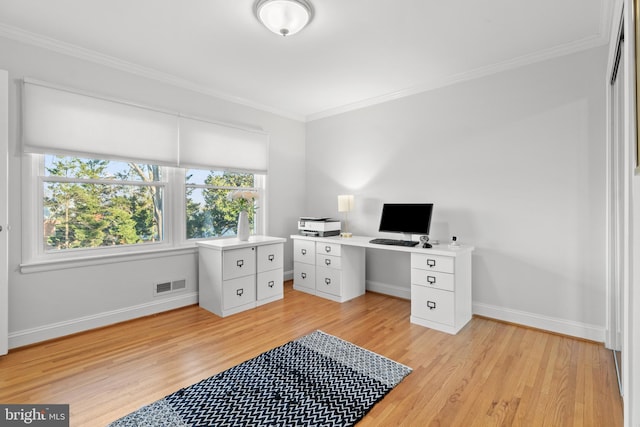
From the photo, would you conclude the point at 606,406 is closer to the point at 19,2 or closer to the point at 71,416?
the point at 71,416

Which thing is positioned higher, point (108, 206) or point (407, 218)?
point (108, 206)

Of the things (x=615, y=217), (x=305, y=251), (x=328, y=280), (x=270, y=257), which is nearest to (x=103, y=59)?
(x=270, y=257)

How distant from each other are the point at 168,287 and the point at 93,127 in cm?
174

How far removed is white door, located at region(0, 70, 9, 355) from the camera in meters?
2.38

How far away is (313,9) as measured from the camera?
2.25 metres

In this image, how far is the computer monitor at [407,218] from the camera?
3.39 m

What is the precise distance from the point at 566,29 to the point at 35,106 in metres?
4.32

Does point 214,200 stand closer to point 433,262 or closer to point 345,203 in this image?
point 345,203

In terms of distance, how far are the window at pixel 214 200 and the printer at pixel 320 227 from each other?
780mm

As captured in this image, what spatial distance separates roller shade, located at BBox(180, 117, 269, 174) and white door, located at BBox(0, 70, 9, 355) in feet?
4.59

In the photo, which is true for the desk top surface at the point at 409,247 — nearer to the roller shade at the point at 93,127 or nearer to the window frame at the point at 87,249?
the window frame at the point at 87,249

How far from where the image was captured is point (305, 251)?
4.18 m

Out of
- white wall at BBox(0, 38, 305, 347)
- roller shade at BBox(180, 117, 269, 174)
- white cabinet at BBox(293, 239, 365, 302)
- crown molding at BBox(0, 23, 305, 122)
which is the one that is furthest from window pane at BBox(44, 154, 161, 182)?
white cabinet at BBox(293, 239, 365, 302)

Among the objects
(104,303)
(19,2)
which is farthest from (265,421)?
(19,2)
